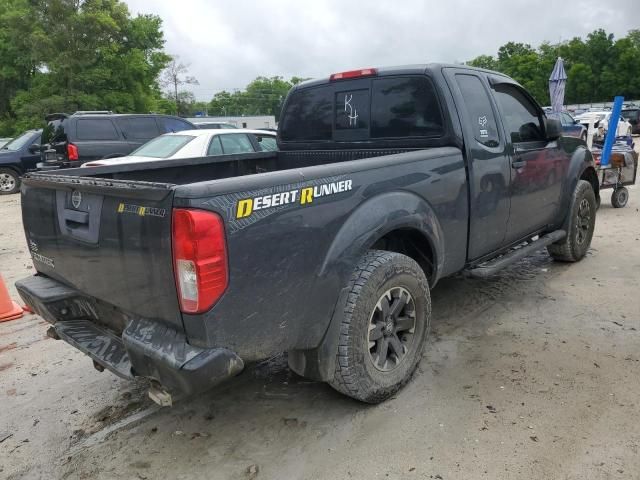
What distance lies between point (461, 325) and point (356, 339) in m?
1.79

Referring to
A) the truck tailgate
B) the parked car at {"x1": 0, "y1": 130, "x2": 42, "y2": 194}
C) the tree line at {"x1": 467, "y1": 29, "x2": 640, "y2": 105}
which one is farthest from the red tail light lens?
the tree line at {"x1": 467, "y1": 29, "x2": 640, "y2": 105}

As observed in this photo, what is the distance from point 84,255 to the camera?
278 centimetres

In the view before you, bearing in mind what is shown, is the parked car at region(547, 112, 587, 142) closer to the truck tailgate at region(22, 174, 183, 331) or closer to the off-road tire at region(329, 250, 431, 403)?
the off-road tire at region(329, 250, 431, 403)

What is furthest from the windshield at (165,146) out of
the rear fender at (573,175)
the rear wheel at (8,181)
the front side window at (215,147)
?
the rear wheel at (8,181)

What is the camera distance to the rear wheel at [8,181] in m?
14.1

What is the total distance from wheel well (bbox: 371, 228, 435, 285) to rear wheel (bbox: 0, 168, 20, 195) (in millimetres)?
13977

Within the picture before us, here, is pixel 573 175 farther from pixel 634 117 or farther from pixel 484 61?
pixel 484 61

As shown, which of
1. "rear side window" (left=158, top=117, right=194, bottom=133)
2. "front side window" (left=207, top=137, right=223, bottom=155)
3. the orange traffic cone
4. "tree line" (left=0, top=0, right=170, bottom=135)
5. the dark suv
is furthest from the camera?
"tree line" (left=0, top=0, right=170, bottom=135)

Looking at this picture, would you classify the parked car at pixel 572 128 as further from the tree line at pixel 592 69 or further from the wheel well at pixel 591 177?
the tree line at pixel 592 69

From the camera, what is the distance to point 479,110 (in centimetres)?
398

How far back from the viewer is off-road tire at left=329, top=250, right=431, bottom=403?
2.78 metres

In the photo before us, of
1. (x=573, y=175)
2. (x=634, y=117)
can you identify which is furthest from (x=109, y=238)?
(x=634, y=117)

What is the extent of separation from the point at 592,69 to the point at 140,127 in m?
60.6

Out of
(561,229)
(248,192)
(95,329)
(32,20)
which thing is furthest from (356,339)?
(32,20)
